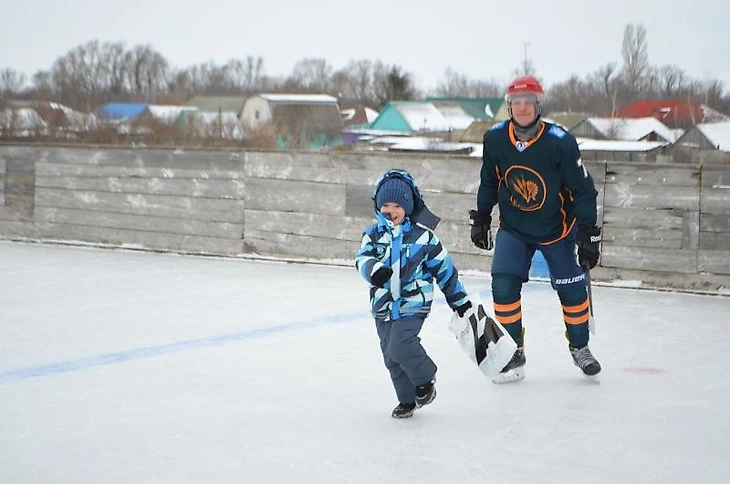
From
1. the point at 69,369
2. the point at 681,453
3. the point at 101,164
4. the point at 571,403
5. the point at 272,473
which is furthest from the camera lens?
the point at 101,164

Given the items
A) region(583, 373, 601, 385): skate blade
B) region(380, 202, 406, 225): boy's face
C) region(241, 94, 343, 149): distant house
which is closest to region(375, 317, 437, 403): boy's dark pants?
region(380, 202, 406, 225): boy's face

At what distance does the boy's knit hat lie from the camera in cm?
351

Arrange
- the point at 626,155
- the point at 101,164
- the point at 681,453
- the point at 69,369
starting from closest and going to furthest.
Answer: the point at 681,453, the point at 69,369, the point at 101,164, the point at 626,155

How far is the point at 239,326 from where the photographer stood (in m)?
5.55

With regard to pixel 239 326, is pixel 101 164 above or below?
above

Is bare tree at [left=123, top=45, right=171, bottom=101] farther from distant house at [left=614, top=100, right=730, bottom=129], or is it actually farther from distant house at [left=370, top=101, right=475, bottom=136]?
distant house at [left=614, top=100, right=730, bottom=129]

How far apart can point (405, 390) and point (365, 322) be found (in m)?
1.94

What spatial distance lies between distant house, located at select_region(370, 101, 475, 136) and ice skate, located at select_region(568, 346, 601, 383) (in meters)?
46.3

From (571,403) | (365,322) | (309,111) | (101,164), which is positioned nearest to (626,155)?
(101,164)

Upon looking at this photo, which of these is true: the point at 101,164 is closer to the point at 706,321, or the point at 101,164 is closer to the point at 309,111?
the point at 706,321

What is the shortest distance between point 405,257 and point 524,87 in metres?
0.96

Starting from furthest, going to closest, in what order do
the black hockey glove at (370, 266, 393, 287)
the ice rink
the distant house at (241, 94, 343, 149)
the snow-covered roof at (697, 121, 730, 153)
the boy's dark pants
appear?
the distant house at (241, 94, 343, 149)
the snow-covered roof at (697, 121, 730, 153)
the boy's dark pants
the black hockey glove at (370, 266, 393, 287)
the ice rink

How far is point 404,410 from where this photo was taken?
3.73 meters

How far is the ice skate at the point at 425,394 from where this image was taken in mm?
3689
